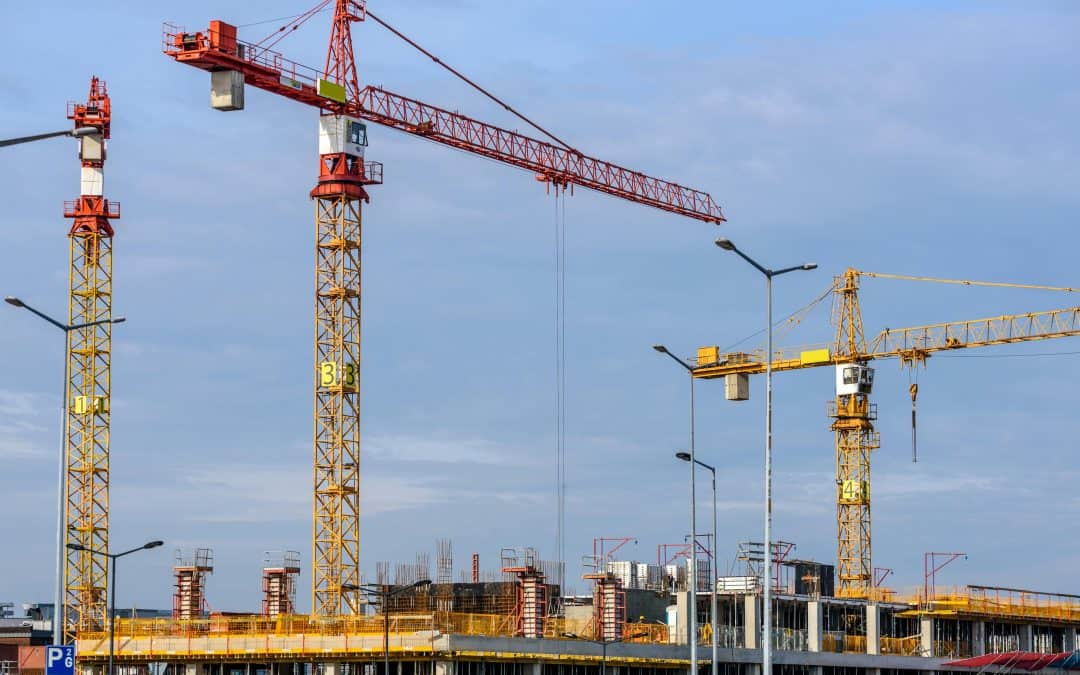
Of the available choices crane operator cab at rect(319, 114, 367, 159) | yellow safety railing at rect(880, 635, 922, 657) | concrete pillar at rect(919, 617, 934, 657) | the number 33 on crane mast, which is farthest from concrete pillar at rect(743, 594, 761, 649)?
crane operator cab at rect(319, 114, 367, 159)

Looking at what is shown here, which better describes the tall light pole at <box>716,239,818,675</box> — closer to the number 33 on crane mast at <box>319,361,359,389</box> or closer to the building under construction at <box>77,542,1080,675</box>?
the building under construction at <box>77,542,1080,675</box>

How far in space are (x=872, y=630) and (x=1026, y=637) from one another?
2275 centimetres

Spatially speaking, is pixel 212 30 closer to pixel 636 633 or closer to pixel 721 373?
pixel 636 633

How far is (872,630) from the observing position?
398 ft

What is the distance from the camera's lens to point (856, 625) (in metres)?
123

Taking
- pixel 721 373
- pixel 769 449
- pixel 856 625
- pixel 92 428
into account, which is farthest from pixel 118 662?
pixel 721 373

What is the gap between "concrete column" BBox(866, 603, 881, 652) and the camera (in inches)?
4760

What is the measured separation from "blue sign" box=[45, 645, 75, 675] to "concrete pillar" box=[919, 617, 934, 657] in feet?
260

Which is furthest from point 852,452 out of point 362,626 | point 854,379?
point 362,626

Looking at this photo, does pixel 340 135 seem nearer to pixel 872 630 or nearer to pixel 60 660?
pixel 872 630

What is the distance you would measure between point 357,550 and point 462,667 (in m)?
26.8

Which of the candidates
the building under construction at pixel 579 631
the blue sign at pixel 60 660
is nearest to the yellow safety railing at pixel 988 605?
the building under construction at pixel 579 631

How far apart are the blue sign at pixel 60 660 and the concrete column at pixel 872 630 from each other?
70.8 m

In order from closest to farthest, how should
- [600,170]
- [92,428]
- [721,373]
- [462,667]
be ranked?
1. [462,667]
2. [92,428]
3. [600,170]
4. [721,373]
